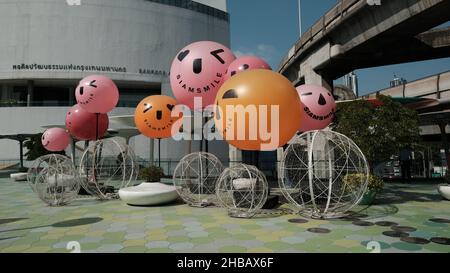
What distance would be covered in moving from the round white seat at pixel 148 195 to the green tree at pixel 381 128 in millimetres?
6932

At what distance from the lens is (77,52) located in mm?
37844

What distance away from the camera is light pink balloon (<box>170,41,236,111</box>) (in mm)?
10656

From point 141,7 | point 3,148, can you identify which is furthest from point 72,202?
point 141,7

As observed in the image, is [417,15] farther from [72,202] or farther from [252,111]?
[72,202]

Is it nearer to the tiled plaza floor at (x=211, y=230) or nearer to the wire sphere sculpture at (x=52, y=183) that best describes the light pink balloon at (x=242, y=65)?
the tiled plaza floor at (x=211, y=230)

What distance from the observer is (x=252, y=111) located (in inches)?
315

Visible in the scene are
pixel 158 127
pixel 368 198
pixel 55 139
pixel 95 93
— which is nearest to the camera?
pixel 368 198

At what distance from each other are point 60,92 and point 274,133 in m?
41.8

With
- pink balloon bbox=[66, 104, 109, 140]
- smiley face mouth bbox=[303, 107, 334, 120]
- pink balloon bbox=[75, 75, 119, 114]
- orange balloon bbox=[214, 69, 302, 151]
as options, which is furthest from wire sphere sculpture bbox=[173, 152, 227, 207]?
→ pink balloon bbox=[66, 104, 109, 140]

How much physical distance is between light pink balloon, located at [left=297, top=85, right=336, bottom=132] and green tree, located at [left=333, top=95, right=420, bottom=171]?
2.39 ft

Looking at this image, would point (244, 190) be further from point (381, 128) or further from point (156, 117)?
point (156, 117)

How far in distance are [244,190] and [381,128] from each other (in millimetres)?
5693

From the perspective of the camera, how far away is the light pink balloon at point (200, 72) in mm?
10656

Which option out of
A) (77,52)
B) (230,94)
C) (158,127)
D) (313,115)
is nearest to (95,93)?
(158,127)
